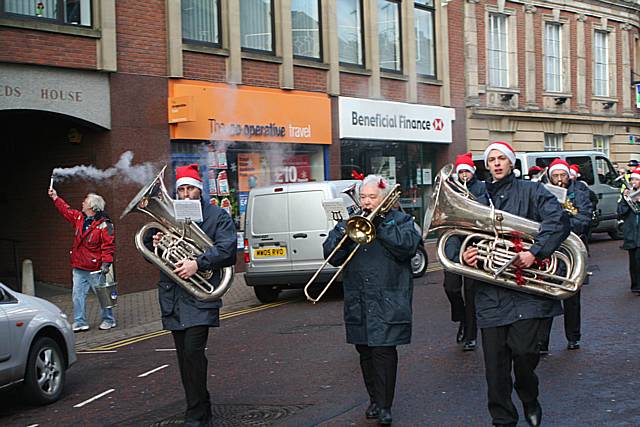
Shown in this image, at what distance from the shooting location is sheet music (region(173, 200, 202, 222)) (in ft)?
21.1

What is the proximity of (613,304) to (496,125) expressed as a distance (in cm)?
1632

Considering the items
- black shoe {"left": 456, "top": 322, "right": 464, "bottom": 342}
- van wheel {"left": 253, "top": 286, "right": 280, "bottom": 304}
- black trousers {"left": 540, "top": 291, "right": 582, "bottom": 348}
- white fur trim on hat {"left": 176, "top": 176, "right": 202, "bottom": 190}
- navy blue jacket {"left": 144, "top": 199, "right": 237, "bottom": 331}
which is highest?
white fur trim on hat {"left": 176, "top": 176, "right": 202, "bottom": 190}

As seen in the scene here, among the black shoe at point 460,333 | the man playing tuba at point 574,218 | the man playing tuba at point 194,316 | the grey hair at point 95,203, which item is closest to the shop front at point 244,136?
the grey hair at point 95,203

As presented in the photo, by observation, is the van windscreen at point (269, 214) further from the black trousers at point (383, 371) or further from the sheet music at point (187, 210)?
the black trousers at point (383, 371)

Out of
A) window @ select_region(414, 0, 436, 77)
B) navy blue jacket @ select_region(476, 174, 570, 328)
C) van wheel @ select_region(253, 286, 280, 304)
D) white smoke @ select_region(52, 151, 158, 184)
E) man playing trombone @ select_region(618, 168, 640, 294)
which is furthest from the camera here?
window @ select_region(414, 0, 436, 77)

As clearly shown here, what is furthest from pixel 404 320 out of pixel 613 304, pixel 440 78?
pixel 440 78

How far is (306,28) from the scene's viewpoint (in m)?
21.5

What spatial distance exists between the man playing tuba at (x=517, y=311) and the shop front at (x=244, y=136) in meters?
12.0

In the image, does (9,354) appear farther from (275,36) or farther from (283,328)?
(275,36)

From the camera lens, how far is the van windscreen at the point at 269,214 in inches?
559

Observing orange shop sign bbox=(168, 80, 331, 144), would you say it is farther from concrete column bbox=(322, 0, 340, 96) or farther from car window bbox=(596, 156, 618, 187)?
Result: car window bbox=(596, 156, 618, 187)

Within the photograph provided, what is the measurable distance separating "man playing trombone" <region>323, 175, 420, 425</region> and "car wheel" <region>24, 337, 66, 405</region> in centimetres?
306

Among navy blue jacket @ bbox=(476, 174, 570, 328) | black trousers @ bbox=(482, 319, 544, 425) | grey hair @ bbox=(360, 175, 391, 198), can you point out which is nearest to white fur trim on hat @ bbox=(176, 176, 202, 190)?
grey hair @ bbox=(360, 175, 391, 198)

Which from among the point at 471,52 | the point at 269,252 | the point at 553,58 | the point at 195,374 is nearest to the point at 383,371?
the point at 195,374
